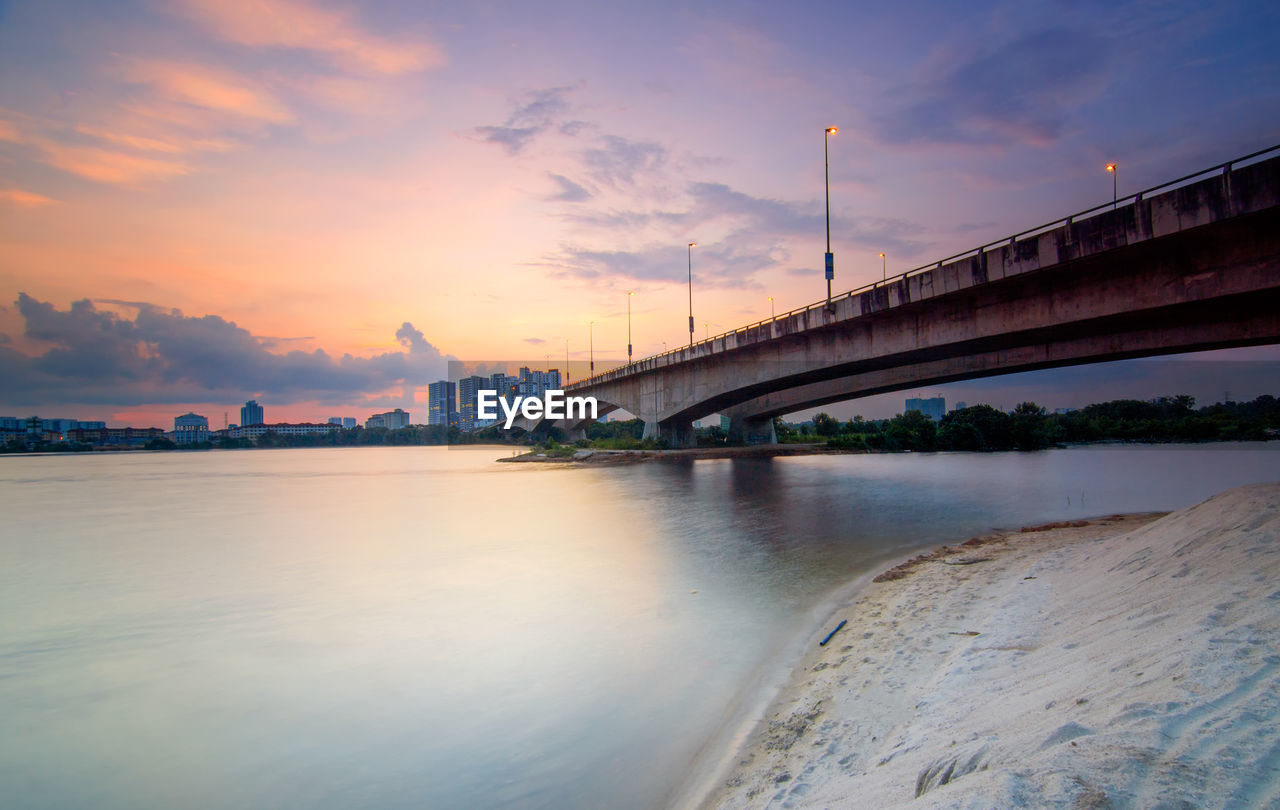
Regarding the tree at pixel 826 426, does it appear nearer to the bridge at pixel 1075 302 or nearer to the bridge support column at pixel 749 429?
the bridge support column at pixel 749 429

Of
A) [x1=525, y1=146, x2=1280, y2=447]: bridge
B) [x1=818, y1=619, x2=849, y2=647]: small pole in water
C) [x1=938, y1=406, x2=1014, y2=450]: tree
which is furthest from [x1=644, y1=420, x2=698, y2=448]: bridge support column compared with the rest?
[x1=818, y1=619, x2=849, y2=647]: small pole in water

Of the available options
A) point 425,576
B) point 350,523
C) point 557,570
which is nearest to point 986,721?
point 557,570

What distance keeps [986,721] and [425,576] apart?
13.6 m

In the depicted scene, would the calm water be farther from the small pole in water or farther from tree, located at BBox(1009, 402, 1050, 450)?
tree, located at BBox(1009, 402, 1050, 450)

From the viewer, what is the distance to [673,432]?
5819 cm

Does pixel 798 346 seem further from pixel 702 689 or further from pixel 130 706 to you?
pixel 130 706

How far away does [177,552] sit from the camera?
19062mm

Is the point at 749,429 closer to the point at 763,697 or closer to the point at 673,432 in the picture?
the point at 673,432

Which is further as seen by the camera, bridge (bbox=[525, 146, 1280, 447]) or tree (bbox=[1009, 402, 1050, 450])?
tree (bbox=[1009, 402, 1050, 450])

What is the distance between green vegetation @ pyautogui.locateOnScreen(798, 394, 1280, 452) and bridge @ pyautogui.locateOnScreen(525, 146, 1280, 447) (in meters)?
32.0

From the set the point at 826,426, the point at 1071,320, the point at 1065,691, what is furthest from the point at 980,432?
the point at 1065,691

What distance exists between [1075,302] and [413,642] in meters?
23.4

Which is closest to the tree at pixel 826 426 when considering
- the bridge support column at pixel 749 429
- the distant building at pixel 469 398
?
the bridge support column at pixel 749 429

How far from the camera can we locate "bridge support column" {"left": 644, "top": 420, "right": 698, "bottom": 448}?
189 ft
